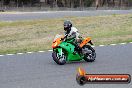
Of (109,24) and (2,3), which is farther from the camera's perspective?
(2,3)

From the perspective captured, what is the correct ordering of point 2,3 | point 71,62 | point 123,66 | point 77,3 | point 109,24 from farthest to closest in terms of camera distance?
point 77,3 < point 2,3 < point 109,24 < point 71,62 < point 123,66

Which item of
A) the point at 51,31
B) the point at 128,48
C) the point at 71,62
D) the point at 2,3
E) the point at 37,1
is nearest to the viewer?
the point at 71,62

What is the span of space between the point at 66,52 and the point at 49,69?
1214mm

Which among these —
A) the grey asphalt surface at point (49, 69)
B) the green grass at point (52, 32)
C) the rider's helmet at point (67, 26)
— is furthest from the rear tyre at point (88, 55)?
the green grass at point (52, 32)

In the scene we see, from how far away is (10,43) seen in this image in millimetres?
20609

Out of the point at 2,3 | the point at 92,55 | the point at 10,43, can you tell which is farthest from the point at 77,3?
the point at 92,55

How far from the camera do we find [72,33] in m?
13.3

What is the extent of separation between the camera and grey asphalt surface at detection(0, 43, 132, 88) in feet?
33.6

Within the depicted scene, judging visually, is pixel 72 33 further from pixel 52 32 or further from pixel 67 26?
pixel 52 32

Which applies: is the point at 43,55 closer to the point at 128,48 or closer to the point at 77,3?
the point at 128,48

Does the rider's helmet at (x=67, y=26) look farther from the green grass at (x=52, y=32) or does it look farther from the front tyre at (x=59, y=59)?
the green grass at (x=52, y=32)

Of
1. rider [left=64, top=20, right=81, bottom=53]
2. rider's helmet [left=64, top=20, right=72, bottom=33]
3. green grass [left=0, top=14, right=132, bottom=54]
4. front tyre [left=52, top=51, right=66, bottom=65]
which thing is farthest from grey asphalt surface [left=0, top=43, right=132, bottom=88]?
Result: green grass [left=0, top=14, right=132, bottom=54]

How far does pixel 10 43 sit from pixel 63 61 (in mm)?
7951

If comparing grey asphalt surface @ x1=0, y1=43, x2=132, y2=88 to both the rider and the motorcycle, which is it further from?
the rider
